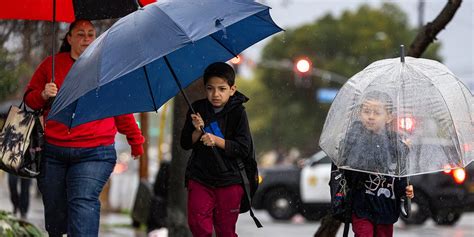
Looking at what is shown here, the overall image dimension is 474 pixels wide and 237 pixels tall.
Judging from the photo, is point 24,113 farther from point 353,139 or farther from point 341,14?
point 341,14

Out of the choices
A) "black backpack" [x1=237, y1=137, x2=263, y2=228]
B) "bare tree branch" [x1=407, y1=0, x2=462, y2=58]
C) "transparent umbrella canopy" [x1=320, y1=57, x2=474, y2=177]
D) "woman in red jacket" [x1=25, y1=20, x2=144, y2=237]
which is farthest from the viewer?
"bare tree branch" [x1=407, y1=0, x2=462, y2=58]

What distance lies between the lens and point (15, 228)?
30.3 feet

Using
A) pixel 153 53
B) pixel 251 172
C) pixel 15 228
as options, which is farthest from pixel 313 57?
pixel 153 53

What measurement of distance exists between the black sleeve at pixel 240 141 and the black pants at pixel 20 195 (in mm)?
7287

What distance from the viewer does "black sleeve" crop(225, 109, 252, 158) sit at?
670 centimetres

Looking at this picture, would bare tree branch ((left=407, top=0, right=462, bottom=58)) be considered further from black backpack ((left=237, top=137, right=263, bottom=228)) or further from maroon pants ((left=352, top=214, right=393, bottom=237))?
black backpack ((left=237, top=137, right=263, bottom=228))

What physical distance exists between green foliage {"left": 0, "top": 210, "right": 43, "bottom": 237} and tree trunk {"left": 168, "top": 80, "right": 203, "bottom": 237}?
1181 millimetres

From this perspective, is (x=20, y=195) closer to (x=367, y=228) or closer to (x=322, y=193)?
(x=367, y=228)

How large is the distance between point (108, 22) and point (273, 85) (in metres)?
57.1

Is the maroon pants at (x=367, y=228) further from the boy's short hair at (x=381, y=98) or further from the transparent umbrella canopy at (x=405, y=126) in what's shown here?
the boy's short hair at (x=381, y=98)

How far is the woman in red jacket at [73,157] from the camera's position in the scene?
22.7 feet

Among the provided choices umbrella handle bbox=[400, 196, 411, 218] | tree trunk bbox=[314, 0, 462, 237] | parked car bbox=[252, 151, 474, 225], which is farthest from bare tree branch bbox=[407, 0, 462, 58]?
parked car bbox=[252, 151, 474, 225]

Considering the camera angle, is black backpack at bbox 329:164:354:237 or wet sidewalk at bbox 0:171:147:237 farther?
wet sidewalk at bbox 0:171:147:237

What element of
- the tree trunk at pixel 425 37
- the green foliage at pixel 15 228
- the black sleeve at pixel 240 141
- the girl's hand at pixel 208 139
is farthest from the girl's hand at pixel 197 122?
the green foliage at pixel 15 228
